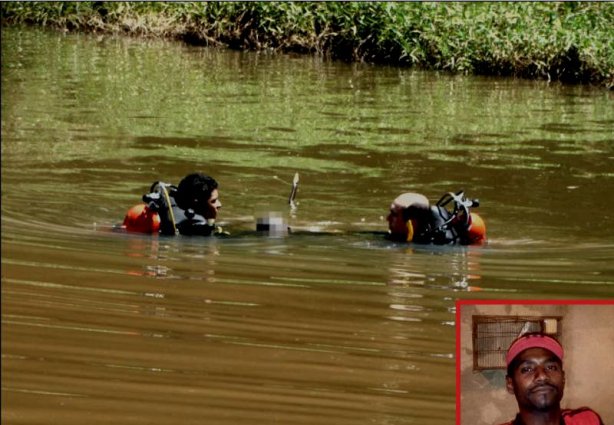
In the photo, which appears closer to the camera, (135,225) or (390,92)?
(135,225)

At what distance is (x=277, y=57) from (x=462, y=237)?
15.8 metres

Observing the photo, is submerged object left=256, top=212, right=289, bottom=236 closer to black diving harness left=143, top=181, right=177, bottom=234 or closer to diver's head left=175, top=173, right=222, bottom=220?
diver's head left=175, top=173, right=222, bottom=220

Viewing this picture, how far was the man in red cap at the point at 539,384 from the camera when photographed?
262 centimetres

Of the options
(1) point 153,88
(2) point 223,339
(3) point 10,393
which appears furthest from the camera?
(1) point 153,88

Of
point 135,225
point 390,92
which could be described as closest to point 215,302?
point 135,225

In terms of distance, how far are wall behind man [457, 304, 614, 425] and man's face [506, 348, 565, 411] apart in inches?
1.9

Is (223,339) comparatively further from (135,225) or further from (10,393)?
(135,225)

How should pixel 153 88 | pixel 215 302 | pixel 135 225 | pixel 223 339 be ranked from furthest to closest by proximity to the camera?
pixel 153 88 < pixel 135 225 < pixel 215 302 < pixel 223 339

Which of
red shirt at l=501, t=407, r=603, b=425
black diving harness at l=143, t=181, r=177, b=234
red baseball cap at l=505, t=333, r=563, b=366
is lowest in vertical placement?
black diving harness at l=143, t=181, r=177, b=234

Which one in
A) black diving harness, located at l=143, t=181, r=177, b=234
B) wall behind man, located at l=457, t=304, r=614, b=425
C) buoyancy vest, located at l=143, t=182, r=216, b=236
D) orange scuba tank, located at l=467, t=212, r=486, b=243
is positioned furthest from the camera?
orange scuba tank, located at l=467, t=212, r=486, b=243

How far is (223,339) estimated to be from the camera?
5.27 metres

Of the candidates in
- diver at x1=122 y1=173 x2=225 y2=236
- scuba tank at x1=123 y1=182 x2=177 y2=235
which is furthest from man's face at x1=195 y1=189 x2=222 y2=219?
scuba tank at x1=123 y1=182 x2=177 y2=235

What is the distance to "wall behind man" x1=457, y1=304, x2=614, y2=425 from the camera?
2.73m

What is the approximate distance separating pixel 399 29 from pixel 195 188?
49.8 feet
